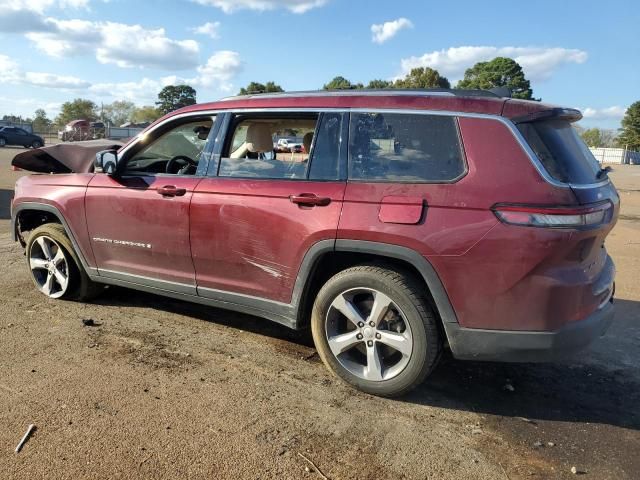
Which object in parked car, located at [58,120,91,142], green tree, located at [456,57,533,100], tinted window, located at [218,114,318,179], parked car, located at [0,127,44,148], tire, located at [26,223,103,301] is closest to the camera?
tinted window, located at [218,114,318,179]

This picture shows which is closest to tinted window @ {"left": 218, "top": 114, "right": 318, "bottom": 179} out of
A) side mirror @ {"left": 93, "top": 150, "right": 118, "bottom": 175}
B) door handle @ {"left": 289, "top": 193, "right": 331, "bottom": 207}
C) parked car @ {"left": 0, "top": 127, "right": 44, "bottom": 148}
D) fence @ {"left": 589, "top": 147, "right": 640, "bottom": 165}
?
door handle @ {"left": 289, "top": 193, "right": 331, "bottom": 207}

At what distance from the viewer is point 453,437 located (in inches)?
116

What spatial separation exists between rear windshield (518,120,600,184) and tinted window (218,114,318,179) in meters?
1.42

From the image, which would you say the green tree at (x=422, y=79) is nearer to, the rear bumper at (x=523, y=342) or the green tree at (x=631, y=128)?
the green tree at (x=631, y=128)

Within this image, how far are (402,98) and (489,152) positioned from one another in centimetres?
68

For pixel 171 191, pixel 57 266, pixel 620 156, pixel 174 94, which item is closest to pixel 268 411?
pixel 171 191

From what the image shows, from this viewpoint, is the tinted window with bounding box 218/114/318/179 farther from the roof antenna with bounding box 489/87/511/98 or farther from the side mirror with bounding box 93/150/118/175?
the roof antenna with bounding box 489/87/511/98

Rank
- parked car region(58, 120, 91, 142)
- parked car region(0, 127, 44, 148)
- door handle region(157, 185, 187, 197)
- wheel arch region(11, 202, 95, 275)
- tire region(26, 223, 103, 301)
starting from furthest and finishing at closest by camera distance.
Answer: parked car region(58, 120, 91, 142)
parked car region(0, 127, 44, 148)
tire region(26, 223, 103, 301)
wheel arch region(11, 202, 95, 275)
door handle region(157, 185, 187, 197)

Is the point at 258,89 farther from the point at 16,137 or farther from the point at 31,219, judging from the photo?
the point at 31,219

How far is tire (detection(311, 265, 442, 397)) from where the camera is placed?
3146mm

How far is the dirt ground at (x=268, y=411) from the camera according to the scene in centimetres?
265

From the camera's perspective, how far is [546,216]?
281 cm

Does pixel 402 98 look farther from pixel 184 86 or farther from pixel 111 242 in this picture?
pixel 184 86

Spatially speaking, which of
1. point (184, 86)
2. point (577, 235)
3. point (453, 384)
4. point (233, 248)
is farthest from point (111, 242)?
point (184, 86)
